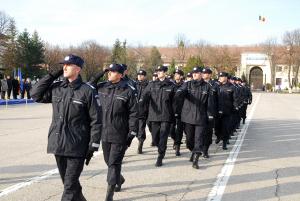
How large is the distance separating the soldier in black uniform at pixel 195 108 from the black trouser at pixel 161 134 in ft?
1.28

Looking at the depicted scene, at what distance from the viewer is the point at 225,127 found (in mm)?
11438

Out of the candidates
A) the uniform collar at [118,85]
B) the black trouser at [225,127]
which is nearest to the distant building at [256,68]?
the black trouser at [225,127]

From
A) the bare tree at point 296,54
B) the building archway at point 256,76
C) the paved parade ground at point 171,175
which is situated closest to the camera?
the paved parade ground at point 171,175

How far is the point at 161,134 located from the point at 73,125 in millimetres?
3867

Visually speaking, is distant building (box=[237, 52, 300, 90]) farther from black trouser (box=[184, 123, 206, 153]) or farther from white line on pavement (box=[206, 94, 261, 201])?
black trouser (box=[184, 123, 206, 153])

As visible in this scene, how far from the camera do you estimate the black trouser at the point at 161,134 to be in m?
8.44

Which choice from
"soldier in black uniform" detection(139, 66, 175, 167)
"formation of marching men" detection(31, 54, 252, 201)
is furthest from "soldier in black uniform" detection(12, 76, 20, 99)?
"soldier in black uniform" detection(139, 66, 175, 167)

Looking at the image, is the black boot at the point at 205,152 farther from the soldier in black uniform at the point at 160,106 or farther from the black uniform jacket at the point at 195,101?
the soldier in black uniform at the point at 160,106

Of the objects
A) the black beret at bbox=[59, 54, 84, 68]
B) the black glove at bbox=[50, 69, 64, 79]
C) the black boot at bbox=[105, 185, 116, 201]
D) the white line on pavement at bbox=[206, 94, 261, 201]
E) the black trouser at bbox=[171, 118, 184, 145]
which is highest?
the black beret at bbox=[59, 54, 84, 68]

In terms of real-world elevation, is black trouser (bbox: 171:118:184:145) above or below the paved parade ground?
above

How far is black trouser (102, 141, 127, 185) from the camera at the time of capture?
19.2 feet

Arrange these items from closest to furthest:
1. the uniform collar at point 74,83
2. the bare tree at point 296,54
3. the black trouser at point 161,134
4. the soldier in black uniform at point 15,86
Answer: the uniform collar at point 74,83
the black trouser at point 161,134
the soldier in black uniform at point 15,86
the bare tree at point 296,54

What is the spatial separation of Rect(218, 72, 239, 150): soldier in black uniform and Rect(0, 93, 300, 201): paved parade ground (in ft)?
1.59

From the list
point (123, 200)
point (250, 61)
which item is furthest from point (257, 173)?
point (250, 61)
